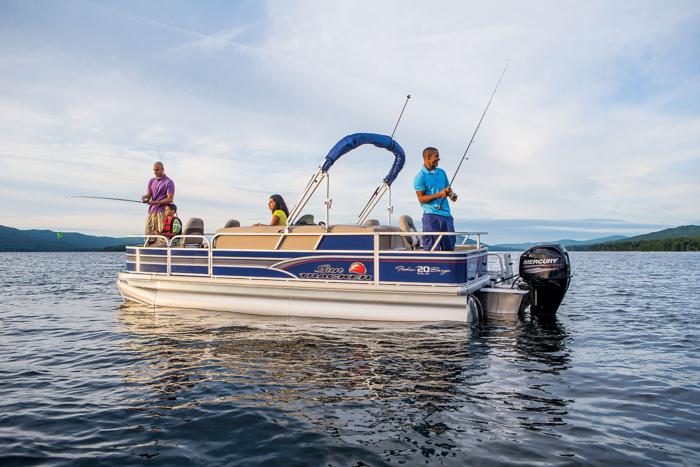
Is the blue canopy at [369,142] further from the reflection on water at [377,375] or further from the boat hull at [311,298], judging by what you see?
the reflection on water at [377,375]

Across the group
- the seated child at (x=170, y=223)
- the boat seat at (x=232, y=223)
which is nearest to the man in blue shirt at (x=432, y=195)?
the boat seat at (x=232, y=223)

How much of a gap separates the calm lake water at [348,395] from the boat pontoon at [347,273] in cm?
45

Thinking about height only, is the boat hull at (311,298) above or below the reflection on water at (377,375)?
above

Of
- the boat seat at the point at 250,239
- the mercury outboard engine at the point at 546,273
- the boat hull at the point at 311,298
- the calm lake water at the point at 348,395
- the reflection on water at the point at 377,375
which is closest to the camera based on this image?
the calm lake water at the point at 348,395

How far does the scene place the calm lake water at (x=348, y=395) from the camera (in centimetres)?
380

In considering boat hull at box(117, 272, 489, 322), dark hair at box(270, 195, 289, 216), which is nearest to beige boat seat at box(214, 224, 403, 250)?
dark hair at box(270, 195, 289, 216)

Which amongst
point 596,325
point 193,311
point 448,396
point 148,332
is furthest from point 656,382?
point 193,311

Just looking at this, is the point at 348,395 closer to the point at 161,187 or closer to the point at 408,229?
the point at 408,229

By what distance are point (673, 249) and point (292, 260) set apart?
451ft

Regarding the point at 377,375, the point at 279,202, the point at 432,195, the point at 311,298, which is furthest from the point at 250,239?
the point at 377,375

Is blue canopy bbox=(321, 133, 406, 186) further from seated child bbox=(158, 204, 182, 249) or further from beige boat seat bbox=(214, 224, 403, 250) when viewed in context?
seated child bbox=(158, 204, 182, 249)

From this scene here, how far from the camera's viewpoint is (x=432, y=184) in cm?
874

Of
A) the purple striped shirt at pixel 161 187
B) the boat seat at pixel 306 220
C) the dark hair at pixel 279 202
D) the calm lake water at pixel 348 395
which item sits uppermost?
the purple striped shirt at pixel 161 187

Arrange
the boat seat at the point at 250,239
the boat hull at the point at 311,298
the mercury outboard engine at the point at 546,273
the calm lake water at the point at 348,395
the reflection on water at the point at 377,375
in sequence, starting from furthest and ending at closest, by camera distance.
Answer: the boat seat at the point at 250,239, the mercury outboard engine at the point at 546,273, the boat hull at the point at 311,298, the reflection on water at the point at 377,375, the calm lake water at the point at 348,395
